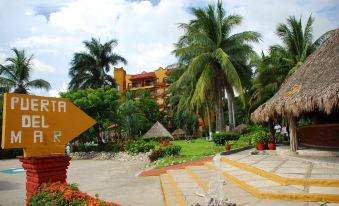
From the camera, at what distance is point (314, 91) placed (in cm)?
962

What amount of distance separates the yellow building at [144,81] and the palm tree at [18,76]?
29441 mm

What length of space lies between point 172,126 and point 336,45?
47567 millimetres

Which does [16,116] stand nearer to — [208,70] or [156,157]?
[156,157]

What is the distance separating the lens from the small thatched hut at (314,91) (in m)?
8.88

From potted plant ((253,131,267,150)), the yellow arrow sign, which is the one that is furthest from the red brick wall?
the yellow arrow sign

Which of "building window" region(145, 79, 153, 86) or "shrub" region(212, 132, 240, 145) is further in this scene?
"building window" region(145, 79, 153, 86)

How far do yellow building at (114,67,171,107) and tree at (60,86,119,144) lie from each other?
3431 cm

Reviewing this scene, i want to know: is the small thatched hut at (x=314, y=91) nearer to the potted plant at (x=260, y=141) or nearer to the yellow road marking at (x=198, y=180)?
the potted plant at (x=260, y=141)

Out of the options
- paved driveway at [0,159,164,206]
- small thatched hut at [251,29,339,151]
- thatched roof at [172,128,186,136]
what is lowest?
paved driveway at [0,159,164,206]

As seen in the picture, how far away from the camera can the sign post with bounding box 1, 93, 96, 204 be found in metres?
5.51

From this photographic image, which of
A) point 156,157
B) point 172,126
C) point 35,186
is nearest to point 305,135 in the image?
point 156,157

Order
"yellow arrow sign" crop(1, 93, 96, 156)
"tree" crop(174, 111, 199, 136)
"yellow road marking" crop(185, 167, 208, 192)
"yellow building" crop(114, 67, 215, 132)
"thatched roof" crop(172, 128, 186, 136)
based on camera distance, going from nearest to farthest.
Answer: "yellow arrow sign" crop(1, 93, 96, 156) → "yellow road marking" crop(185, 167, 208, 192) → "tree" crop(174, 111, 199, 136) → "thatched roof" crop(172, 128, 186, 136) → "yellow building" crop(114, 67, 215, 132)

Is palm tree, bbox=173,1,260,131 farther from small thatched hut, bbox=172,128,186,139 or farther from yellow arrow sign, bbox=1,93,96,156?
small thatched hut, bbox=172,128,186,139

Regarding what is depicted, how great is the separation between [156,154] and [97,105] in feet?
31.9
